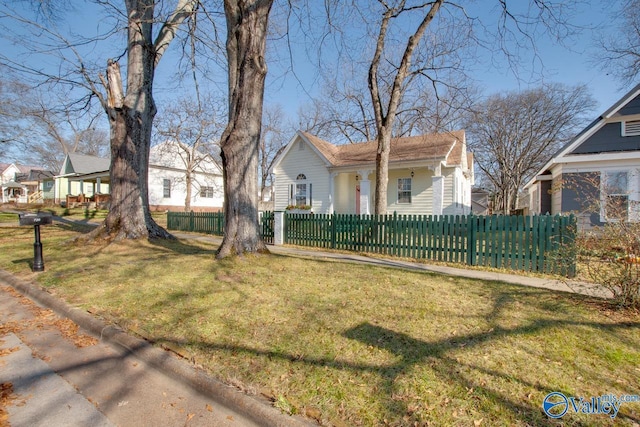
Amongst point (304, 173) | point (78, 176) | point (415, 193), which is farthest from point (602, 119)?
point (78, 176)

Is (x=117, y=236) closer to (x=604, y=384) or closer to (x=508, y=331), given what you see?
(x=508, y=331)

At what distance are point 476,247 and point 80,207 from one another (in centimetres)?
3287

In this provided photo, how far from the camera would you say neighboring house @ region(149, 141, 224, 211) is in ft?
91.0

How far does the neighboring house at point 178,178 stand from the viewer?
27.7 m

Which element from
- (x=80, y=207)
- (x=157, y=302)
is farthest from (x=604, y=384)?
(x=80, y=207)

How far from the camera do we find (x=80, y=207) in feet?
91.6

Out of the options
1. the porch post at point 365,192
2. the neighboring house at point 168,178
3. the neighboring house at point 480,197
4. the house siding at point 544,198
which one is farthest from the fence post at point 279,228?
the neighboring house at point 480,197

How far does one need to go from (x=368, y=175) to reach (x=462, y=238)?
9.24 m

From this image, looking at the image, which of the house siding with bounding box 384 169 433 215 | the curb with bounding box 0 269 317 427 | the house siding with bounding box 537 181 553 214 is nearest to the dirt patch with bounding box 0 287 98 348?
the curb with bounding box 0 269 317 427

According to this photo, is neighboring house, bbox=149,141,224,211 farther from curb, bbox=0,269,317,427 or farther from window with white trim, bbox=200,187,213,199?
curb, bbox=0,269,317,427

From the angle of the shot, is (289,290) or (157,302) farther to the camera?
(289,290)

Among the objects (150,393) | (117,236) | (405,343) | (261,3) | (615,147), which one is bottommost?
(150,393)

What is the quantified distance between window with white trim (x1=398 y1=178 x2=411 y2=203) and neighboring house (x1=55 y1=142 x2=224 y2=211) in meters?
18.6

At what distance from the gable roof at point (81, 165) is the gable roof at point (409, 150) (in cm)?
2700
